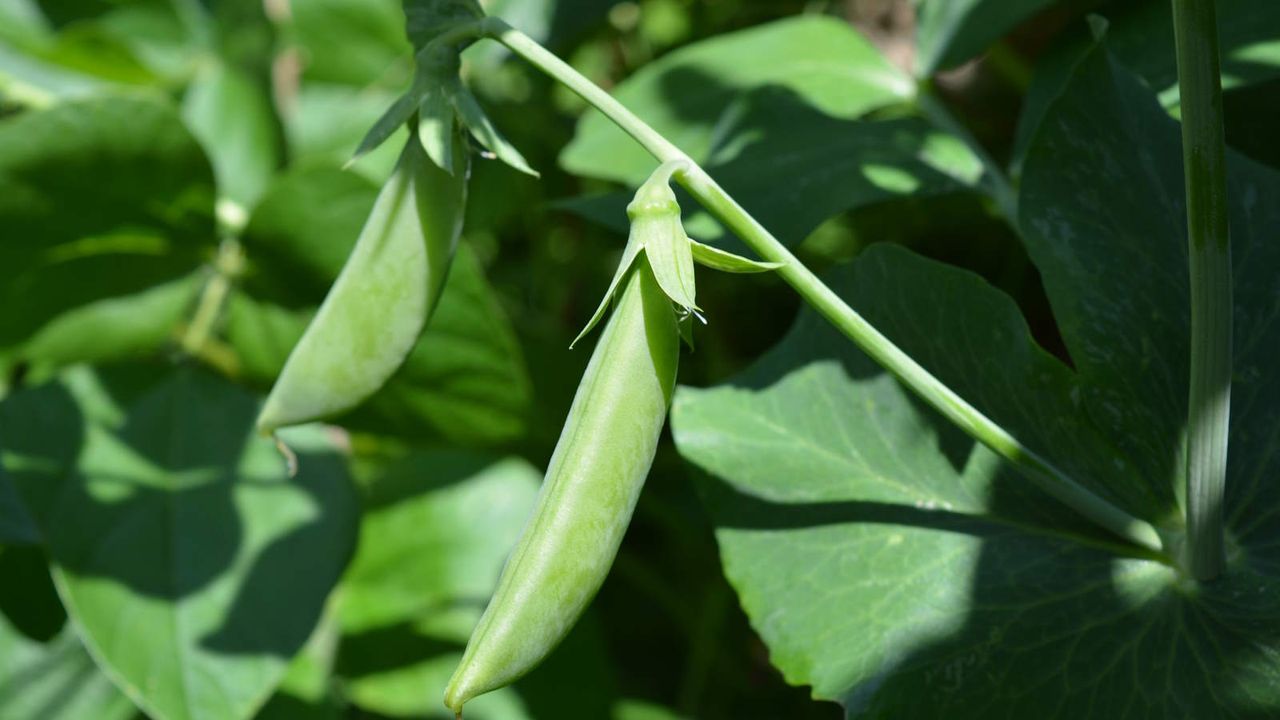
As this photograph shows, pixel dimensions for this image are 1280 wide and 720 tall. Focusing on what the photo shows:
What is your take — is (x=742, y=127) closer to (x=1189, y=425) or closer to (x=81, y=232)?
(x=1189, y=425)

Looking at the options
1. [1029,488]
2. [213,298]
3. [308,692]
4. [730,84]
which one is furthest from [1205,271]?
[213,298]

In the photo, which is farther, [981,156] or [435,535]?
[435,535]

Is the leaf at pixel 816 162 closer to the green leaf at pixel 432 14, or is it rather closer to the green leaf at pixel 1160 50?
the green leaf at pixel 1160 50

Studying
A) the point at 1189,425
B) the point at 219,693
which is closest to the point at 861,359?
the point at 1189,425

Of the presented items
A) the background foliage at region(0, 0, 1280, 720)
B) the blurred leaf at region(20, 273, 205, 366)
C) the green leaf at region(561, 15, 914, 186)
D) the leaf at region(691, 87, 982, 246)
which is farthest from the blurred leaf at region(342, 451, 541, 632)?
the leaf at region(691, 87, 982, 246)

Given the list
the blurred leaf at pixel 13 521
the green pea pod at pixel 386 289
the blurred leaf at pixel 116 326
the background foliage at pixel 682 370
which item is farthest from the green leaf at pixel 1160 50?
the blurred leaf at pixel 116 326

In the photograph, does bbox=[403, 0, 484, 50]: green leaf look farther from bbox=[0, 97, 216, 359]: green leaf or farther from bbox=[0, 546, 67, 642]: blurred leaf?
bbox=[0, 546, 67, 642]: blurred leaf

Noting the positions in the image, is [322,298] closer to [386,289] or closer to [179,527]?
[179,527]
